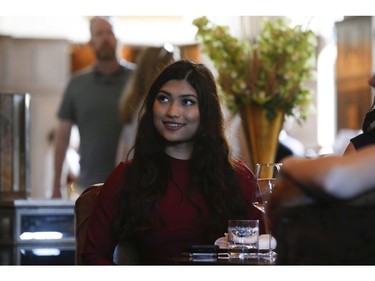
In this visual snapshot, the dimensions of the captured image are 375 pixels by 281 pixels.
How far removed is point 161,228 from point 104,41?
11.2ft

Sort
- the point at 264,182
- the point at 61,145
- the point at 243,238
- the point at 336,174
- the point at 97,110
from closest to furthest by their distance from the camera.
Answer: the point at 336,174
the point at 243,238
the point at 264,182
the point at 97,110
the point at 61,145

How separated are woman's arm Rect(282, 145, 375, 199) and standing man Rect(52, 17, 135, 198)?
4813mm

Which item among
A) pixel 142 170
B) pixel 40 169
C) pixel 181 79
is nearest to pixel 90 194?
pixel 142 170

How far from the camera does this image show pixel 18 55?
13727 mm

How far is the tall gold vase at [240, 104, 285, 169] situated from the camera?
512cm

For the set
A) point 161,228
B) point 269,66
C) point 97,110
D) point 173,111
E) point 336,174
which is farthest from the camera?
point 97,110

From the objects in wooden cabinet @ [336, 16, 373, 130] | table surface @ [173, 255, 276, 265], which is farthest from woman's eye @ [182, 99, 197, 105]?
wooden cabinet @ [336, 16, 373, 130]

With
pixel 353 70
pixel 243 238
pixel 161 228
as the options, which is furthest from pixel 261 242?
pixel 353 70

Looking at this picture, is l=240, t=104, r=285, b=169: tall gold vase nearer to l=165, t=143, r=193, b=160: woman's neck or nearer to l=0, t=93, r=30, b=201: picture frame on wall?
l=0, t=93, r=30, b=201: picture frame on wall

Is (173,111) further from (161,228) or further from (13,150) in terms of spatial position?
(13,150)

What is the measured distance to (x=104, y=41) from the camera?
6.51 metres

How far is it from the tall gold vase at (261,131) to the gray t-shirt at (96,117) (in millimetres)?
1421

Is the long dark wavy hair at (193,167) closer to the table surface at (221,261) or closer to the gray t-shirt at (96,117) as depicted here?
the table surface at (221,261)
